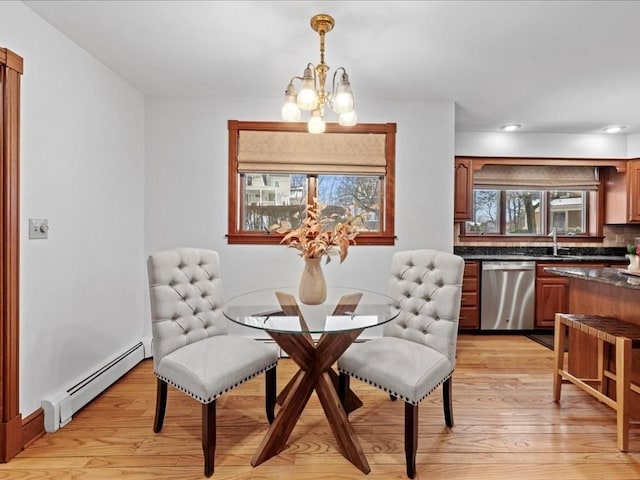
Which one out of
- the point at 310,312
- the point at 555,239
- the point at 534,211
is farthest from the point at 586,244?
the point at 310,312

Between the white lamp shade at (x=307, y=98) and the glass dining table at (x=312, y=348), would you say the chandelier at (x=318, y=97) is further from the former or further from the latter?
the glass dining table at (x=312, y=348)

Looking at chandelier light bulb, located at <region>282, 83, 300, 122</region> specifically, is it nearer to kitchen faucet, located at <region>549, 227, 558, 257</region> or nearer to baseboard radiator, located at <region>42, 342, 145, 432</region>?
baseboard radiator, located at <region>42, 342, 145, 432</region>

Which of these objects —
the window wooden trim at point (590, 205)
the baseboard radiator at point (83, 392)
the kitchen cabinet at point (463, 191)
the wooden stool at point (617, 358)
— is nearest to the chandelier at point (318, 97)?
the wooden stool at point (617, 358)

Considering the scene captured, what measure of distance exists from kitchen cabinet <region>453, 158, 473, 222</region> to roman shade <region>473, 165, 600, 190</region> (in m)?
0.37

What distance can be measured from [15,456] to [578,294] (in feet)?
12.0

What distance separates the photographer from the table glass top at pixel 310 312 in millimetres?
1640

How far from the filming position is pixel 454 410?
7.49 ft

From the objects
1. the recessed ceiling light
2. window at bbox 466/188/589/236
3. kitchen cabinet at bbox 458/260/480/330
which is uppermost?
the recessed ceiling light

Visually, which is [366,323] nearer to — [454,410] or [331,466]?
[331,466]

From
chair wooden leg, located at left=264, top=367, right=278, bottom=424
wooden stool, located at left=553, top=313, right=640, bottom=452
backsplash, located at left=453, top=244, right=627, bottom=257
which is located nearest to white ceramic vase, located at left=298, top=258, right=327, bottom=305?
chair wooden leg, located at left=264, top=367, right=278, bottom=424

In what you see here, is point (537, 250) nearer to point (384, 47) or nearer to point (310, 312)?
point (384, 47)

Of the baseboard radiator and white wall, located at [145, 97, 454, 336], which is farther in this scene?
white wall, located at [145, 97, 454, 336]

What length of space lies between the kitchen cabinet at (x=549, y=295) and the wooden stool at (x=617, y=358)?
163cm

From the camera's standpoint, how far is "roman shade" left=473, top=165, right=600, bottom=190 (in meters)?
4.49
